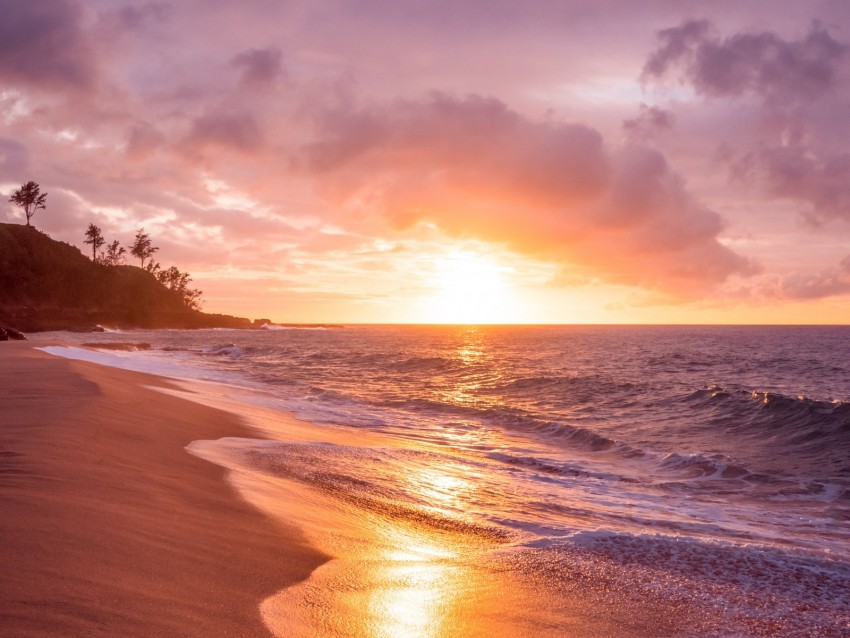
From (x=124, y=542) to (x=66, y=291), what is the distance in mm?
152176

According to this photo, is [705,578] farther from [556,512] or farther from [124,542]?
[124,542]

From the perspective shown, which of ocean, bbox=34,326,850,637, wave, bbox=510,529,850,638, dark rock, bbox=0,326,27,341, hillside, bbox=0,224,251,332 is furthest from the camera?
hillside, bbox=0,224,251,332

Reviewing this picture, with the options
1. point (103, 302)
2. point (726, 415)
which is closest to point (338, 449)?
point (726, 415)

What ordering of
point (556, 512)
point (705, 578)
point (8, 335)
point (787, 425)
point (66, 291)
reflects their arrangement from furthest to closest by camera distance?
point (66, 291) → point (8, 335) → point (787, 425) → point (556, 512) → point (705, 578)

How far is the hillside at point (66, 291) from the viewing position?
393 feet

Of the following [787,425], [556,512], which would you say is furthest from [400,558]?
[787,425]

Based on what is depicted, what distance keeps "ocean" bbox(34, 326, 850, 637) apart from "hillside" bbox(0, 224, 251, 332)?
377ft

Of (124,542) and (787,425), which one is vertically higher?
(124,542)

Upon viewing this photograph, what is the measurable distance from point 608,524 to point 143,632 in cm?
696

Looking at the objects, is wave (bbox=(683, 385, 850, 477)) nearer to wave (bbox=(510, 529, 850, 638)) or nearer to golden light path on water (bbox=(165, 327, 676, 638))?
wave (bbox=(510, 529, 850, 638))

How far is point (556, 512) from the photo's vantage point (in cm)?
941

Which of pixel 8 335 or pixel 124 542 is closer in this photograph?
pixel 124 542

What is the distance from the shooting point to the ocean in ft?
17.4

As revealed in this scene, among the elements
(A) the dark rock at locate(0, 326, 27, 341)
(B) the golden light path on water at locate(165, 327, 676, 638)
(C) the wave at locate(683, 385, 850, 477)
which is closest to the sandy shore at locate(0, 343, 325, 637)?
(B) the golden light path on water at locate(165, 327, 676, 638)
